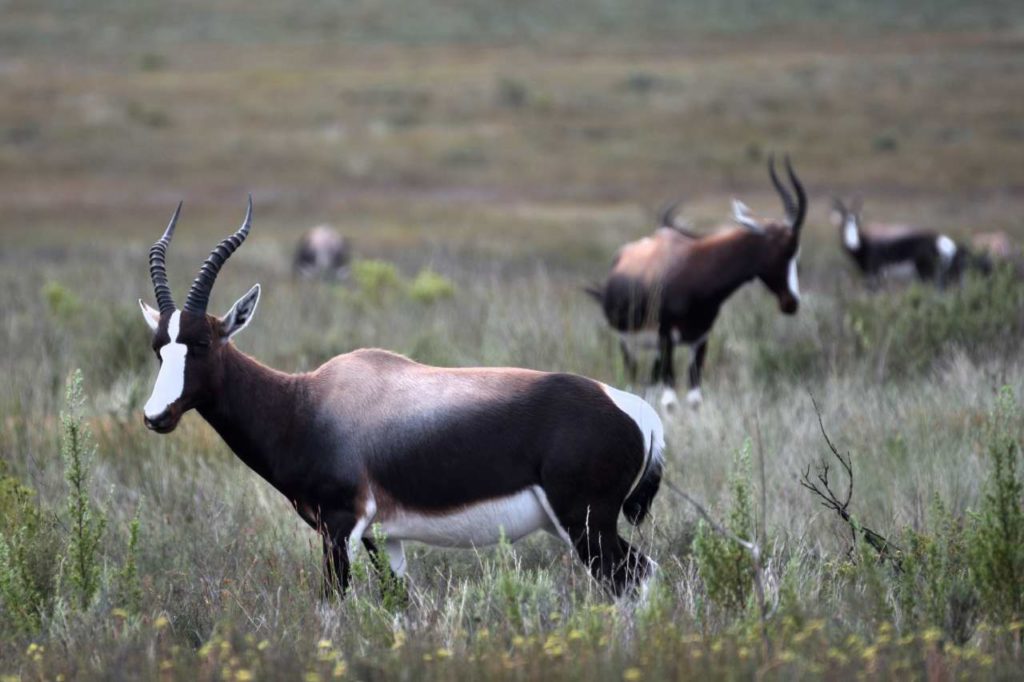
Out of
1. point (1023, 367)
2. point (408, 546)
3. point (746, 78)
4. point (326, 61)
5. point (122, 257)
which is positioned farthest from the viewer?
point (326, 61)

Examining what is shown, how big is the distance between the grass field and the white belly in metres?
0.16

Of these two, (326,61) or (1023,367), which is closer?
(1023,367)

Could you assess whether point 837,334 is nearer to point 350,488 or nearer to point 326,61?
point 350,488

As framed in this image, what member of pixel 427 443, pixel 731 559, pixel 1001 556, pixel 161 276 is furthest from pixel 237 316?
pixel 1001 556

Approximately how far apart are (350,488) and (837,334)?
6.54 metres

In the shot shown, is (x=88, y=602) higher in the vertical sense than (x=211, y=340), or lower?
lower

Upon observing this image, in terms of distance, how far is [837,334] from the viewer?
11.2m

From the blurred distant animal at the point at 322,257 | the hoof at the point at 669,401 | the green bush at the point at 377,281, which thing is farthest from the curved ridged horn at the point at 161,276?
the blurred distant animal at the point at 322,257

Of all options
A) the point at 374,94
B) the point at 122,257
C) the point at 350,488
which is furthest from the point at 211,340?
the point at 374,94

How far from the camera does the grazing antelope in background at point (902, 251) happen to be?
56.5 ft

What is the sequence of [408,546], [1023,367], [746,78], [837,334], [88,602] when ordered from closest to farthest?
1. [88,602]
2. [408,546]
3. [1023,367]
4. [837,334]
5. [746,78]

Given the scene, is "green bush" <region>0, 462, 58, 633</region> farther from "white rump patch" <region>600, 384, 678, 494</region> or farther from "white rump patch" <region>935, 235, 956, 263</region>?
"white rump patch" <region>935, 235, 956, 263</region>

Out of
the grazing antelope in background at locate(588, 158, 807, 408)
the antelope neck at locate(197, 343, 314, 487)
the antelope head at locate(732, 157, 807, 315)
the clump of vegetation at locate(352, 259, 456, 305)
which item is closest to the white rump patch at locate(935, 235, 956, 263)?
the clump of vegetation at locate(352, 259, 456, 305)

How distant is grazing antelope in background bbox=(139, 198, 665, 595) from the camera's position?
549cm
